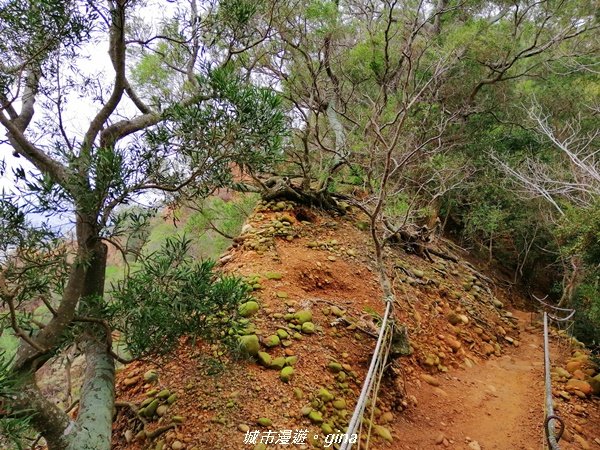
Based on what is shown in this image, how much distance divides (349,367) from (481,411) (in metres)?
1.53

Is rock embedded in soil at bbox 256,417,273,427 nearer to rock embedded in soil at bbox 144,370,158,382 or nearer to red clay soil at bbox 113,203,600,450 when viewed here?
red clay soil at bbox 113,203,600,450

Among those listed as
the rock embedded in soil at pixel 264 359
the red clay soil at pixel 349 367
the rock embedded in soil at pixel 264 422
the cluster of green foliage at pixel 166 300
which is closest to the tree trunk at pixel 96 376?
the cluster of green foliage at pixel 166 300

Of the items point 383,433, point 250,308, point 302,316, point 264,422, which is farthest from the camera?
point 302,316

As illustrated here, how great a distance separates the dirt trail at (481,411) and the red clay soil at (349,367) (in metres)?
0.01

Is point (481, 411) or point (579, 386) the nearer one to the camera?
point (481, 411)

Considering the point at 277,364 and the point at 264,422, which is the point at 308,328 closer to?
the point at 277,364

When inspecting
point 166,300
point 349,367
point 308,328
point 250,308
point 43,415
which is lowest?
point 349,367

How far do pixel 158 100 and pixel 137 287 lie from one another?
1.14 metres

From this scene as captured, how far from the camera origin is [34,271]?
5.96ft

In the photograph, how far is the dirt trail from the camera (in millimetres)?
3178

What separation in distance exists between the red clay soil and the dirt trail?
0.01 metres

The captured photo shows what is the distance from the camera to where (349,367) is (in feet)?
11.1

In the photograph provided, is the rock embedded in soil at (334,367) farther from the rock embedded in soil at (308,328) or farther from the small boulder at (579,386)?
the small boulder at (579,386)

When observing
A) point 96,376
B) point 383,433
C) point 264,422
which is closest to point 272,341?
point 264,422
